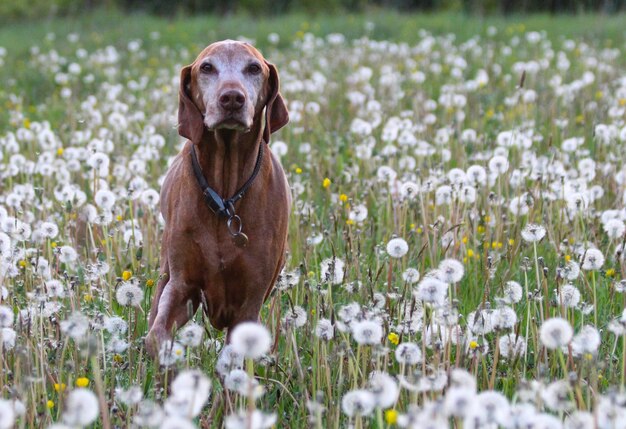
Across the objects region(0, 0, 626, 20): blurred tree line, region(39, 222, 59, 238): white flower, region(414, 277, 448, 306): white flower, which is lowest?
region(0, 0, 626, 20): blurred tree line

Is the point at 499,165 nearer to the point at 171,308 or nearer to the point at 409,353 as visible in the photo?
the point at 171,308

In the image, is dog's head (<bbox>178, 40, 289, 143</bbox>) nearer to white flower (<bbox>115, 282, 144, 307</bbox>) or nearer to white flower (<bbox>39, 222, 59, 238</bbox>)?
white flower (<bbox>115, 282, 144, 307</bbox>)

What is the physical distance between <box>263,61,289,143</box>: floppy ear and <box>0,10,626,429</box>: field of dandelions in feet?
2.21

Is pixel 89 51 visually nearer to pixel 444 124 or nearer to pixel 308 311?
pixel 444 124

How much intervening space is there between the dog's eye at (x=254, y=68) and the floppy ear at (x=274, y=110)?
136 mm

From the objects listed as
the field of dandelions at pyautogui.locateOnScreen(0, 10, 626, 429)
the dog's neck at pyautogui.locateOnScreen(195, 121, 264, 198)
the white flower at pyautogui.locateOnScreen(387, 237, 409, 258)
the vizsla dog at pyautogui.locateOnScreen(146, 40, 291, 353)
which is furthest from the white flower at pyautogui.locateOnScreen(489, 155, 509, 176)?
the dog's neck at pyautogui.locateOnScreen(195, 121, 264, 198)

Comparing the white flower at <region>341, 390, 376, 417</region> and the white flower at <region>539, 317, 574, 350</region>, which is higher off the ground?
the white flower at <region>539, 317, 574, 350</region>

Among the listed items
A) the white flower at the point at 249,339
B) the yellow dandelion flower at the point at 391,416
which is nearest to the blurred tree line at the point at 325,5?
the yellow dandelion flower at the point at 391,416

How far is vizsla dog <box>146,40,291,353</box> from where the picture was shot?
433 centimetres

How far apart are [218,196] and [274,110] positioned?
531mm

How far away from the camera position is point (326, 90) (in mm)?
10727

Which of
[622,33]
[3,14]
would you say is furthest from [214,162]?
[3,14]

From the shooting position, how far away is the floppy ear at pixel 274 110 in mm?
4621

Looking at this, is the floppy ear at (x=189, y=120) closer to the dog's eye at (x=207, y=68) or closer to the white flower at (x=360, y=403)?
the dog's eye at (x=207, y=68)
